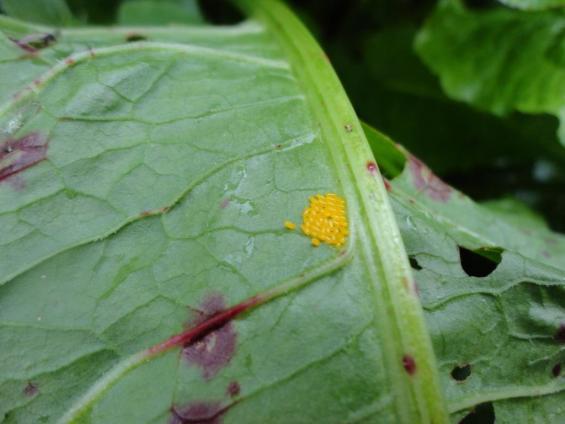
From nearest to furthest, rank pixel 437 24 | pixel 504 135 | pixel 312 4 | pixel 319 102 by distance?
1. pixel 319 102
2. pixel 437 24
3. pixel 504 135
4. pixel 312 4

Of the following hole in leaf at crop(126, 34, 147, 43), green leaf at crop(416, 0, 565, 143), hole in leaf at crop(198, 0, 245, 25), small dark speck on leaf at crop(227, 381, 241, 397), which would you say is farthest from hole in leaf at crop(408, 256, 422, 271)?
hole in leaf at crop(198, 0, 245, 25)

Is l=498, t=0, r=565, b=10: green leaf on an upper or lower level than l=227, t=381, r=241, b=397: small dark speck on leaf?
upper

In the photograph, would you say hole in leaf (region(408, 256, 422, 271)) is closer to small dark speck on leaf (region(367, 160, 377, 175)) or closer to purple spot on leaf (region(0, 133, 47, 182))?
small dark speck on leaf (region(367, 160, 377, 175))

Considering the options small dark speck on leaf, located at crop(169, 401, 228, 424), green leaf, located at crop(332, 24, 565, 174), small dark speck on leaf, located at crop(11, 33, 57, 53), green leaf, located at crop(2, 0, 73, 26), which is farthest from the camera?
green leaf, located at crop(332, 24, 565, 174)

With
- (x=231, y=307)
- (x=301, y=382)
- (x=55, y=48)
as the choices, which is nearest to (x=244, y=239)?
(x=231, y=307)

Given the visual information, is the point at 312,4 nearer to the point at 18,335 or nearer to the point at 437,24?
the point at 437,24

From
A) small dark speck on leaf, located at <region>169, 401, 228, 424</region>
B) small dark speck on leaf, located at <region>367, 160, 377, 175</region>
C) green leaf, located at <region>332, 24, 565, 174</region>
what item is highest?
small dark speck on leaf, located at <region>367, 160, 377, 175</region>

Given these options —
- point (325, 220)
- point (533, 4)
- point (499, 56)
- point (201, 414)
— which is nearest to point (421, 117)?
point (499, 56)
